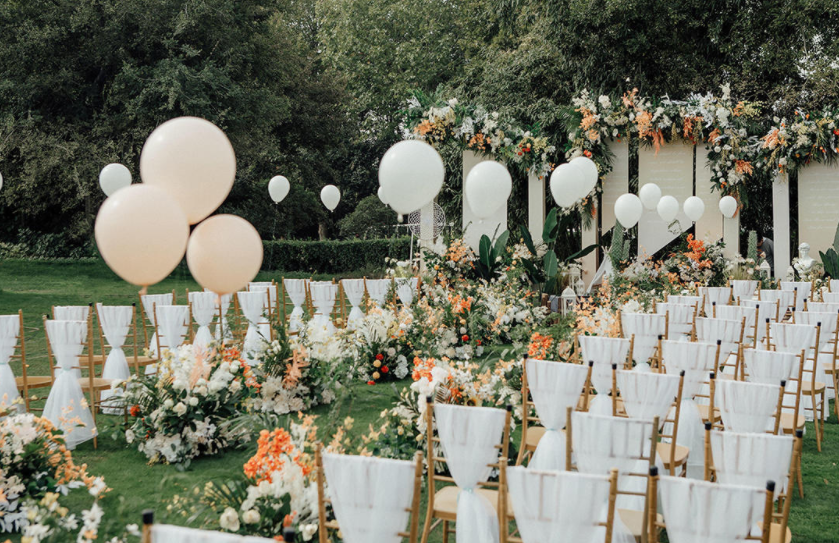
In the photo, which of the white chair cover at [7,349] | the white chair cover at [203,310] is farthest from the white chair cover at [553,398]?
the white chair cover at [203,310]

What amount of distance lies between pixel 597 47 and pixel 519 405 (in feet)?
43.3

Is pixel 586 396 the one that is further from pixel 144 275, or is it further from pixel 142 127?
pixel 142 127

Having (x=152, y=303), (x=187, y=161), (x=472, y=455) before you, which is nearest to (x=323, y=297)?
(x=152, y=303)

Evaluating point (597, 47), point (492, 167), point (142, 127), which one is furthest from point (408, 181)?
point (142, 127)

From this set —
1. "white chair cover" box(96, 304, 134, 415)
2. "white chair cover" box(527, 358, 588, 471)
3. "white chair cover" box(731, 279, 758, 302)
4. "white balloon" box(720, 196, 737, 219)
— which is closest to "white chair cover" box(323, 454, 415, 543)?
"white chair cover" box(527, 358, 588, 471)

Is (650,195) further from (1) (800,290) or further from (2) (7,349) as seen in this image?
(2) (7,349)

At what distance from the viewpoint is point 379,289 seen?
940 centimetres

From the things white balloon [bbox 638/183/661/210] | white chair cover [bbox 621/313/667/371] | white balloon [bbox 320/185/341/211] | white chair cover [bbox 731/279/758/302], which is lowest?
white chair cover [bbox 621/313/667/371]

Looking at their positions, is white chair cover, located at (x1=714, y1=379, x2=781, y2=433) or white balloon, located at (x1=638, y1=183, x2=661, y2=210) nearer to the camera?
white chair cover, located at (x1=714, y1=379, x2=781, y2=433)

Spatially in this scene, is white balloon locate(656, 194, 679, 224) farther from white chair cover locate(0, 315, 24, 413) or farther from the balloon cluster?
the balloon cluster

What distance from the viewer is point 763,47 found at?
611 inches

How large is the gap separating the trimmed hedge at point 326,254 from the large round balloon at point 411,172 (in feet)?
53.7

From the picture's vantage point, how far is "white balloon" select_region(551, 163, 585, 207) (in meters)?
8.30

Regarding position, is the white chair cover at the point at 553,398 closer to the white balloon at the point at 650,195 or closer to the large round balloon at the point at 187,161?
the large round balloon at the point at 187,161
